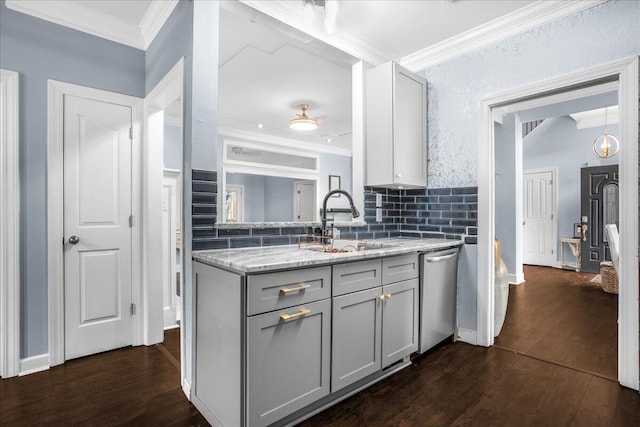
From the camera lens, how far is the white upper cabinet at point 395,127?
109 inches

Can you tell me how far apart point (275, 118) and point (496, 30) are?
3305 millimetres

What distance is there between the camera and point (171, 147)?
14.8 feet

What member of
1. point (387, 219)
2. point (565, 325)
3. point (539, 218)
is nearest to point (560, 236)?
point (539, 218)

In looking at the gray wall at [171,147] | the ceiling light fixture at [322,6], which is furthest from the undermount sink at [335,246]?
the gray wall at [171,147]

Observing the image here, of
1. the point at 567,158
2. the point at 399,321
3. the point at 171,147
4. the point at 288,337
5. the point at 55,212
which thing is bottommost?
the point at 399,321

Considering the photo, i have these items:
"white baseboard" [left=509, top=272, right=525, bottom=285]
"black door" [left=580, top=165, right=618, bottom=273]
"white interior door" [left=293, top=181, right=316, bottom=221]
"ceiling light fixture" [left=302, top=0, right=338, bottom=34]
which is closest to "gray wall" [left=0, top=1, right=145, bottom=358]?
"ceiling light fixture" [left=302, top=0, right=338, bottom=34]

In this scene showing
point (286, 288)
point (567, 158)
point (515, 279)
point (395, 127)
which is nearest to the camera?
point (286, 288)

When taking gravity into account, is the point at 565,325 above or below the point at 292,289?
below

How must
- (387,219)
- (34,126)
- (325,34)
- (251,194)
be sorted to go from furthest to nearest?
(251,194) < (387,219) < (325,34) < (34,126)

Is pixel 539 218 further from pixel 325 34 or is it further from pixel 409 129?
pixel 325 34

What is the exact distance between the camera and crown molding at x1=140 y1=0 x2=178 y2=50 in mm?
2244

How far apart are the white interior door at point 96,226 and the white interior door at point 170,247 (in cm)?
61

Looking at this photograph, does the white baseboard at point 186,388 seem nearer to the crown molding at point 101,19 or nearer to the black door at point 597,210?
the crown molding at point 101,19

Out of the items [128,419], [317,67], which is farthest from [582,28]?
[128,419]
